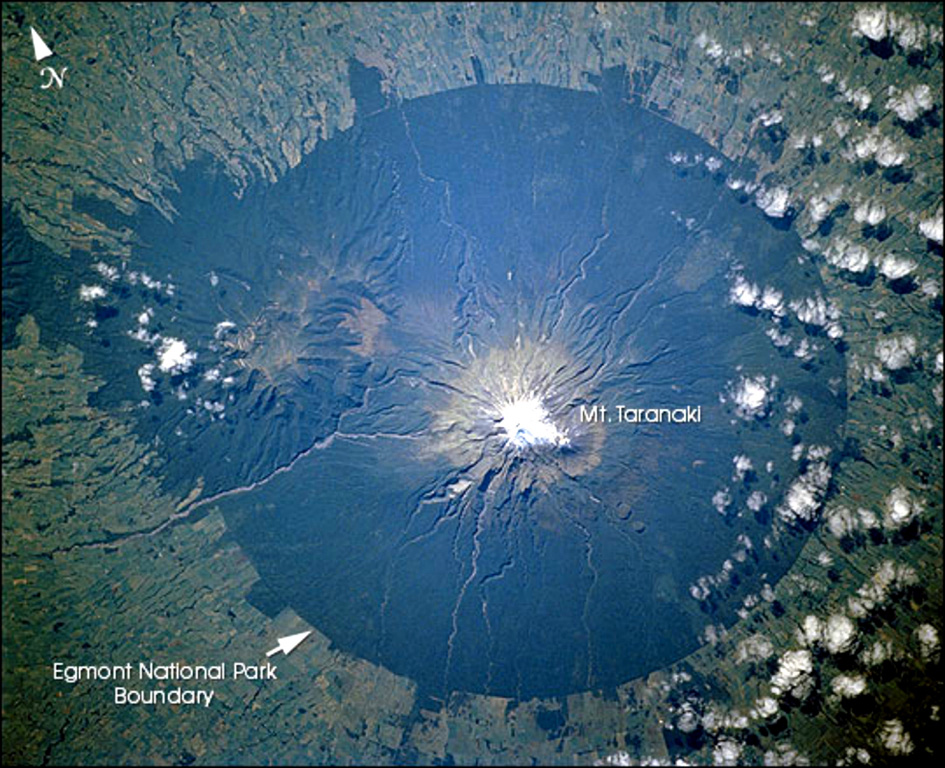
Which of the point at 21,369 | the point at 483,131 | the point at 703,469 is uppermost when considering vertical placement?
the point at 483,131

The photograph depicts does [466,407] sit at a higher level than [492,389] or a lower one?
lower

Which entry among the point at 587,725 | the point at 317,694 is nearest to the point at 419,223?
the point at 317,694

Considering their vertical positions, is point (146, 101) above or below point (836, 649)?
above

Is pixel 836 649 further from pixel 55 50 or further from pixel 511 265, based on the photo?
pixel 55 50
